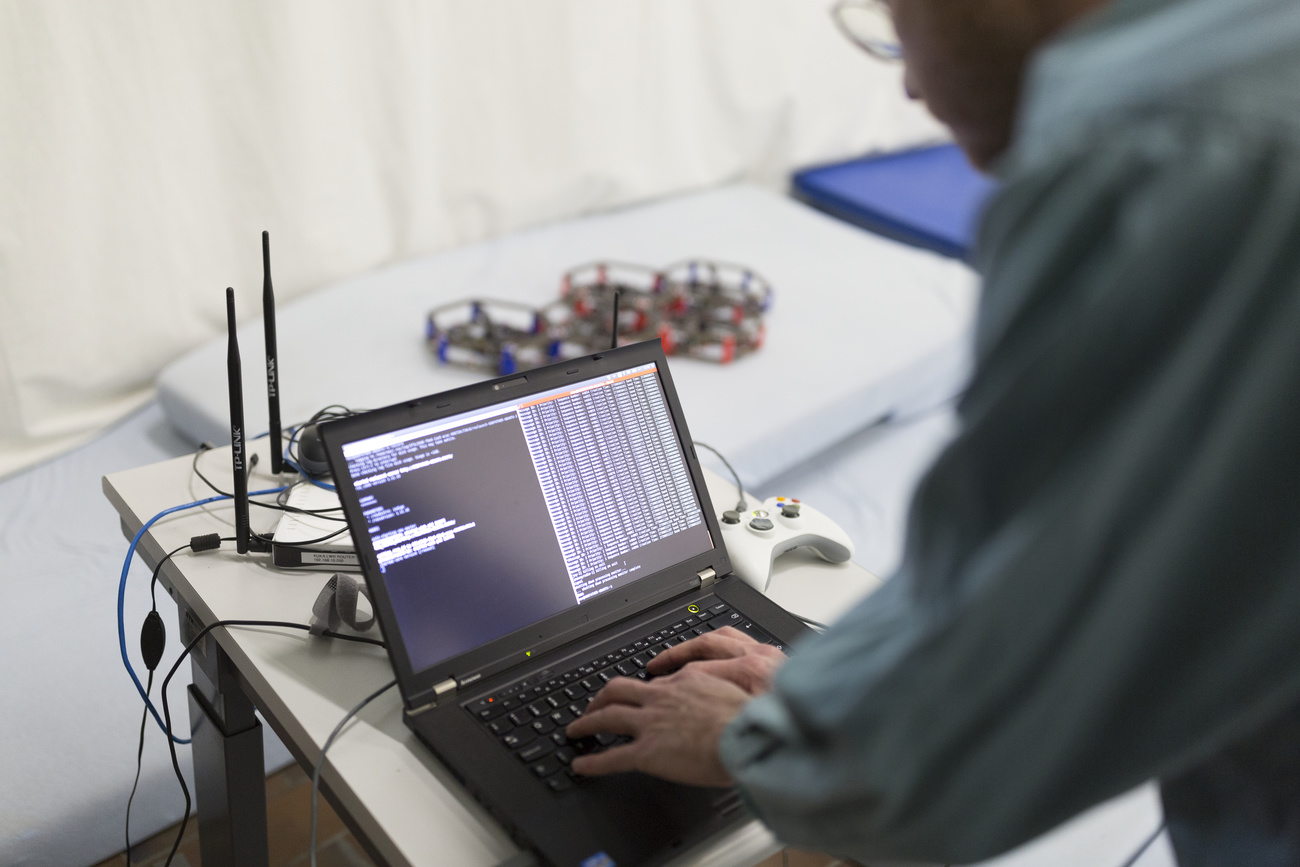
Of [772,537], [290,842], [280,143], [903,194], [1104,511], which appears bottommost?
Answer: [290,842]

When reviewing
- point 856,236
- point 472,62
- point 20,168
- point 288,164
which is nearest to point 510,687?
point 20,168

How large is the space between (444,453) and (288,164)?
1.54m

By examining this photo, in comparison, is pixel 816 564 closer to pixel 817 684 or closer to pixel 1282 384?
pixel 817 684

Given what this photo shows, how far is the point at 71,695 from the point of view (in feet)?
4.66

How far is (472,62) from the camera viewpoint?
244 cm

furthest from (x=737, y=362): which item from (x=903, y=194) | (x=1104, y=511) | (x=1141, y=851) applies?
(x=1104, y=511)

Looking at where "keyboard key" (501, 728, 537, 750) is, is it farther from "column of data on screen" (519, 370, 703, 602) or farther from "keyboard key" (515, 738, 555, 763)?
"column of data on screen" (519, 370, 703, 602)

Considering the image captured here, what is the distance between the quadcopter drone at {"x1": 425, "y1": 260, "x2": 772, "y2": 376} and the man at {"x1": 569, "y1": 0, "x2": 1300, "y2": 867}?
150 cm

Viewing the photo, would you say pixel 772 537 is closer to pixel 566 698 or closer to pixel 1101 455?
pixel 566 698

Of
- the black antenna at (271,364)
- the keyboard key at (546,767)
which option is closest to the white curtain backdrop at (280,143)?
the black antenna at (271,364)

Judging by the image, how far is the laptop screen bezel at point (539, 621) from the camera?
2.66ft

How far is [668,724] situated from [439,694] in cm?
22

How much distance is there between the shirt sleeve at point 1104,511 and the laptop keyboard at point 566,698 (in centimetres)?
34

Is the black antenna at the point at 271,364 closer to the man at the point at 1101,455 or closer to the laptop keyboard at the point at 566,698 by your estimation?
the laptop keyboard at the point at 566,698
